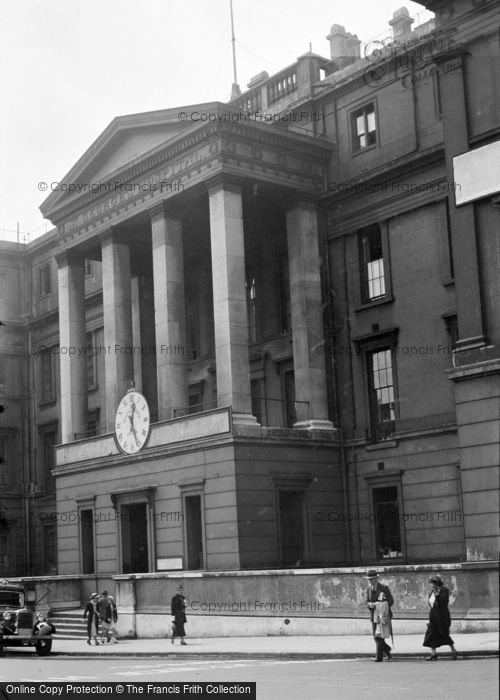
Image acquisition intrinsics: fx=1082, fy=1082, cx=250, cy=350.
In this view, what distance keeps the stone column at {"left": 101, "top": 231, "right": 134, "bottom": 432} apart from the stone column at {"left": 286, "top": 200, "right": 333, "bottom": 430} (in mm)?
6926

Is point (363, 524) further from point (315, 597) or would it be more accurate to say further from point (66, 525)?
point (66, 525)

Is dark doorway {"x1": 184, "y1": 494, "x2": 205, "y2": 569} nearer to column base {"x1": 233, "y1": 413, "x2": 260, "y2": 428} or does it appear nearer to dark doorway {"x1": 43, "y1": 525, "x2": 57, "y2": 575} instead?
column base {"x1": 233, "y1": 413, "x2": 260, "y2": 428}

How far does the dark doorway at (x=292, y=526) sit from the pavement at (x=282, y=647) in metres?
5.85

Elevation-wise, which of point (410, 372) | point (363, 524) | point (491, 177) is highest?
point (491, 177)

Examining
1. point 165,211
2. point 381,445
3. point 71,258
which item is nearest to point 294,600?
point 381,445

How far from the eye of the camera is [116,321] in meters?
41.4

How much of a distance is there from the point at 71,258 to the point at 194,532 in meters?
13.7

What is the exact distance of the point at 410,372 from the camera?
36.2 metres

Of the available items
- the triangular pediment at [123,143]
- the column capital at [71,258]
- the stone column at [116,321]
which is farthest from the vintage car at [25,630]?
the column capital at [71,258]

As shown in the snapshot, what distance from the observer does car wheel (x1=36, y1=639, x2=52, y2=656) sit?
97.4 ft

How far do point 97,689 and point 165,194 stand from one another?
1178 inches

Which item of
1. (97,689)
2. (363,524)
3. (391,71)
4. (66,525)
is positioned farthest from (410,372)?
(97,689)

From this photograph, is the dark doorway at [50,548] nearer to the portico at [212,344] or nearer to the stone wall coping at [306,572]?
the portico at [212,344]

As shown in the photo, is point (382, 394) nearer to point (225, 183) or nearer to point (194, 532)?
point (194, 532)
